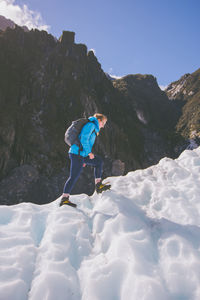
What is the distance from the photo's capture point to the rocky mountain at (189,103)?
8103 cm

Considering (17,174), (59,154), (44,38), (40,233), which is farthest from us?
(44,38)

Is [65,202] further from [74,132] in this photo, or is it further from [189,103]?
[189,103]

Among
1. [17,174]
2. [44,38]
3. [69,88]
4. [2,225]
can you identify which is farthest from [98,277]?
[44,38]

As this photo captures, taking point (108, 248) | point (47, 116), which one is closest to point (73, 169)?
point (108, 248)

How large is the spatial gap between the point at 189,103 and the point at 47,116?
93.6 metres

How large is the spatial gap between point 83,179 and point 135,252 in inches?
1482

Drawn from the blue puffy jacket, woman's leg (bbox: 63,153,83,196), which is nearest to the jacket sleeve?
the blue puffy jacket

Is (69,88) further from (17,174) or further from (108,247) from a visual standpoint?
(108,247)

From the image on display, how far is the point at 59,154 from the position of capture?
4344 centimetres

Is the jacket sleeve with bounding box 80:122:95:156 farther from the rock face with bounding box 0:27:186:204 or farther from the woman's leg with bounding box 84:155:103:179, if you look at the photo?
the rock face with bounding box 0:27:186:204

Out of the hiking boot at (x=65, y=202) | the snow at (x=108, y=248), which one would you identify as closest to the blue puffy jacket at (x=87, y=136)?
the hiking boot at (x=65, y=202)

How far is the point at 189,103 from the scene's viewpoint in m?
108

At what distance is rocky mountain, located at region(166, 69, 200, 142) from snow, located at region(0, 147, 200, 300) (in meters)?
80.1

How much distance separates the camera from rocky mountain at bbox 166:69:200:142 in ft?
266
